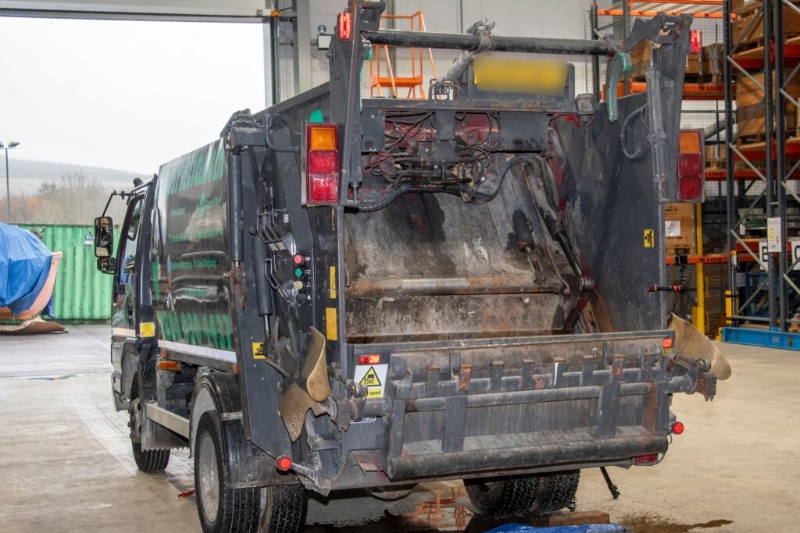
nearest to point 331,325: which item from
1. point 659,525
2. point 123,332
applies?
point 659,525

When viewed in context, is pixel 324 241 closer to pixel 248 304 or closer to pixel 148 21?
pixel 248 304

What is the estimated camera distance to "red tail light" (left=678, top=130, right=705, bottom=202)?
213 inches

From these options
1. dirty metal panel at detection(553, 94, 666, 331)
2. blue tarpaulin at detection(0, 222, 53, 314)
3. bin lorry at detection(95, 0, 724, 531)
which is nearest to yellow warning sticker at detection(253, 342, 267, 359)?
bin lorry at detection(95, 0, 724, 531)

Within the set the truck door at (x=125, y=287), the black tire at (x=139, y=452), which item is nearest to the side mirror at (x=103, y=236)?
the truck door at (x=125, y=287)

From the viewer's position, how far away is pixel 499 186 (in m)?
6.25

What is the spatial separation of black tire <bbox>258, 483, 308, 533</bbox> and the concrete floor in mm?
900

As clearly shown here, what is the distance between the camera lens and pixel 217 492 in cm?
609

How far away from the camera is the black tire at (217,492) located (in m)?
5.78

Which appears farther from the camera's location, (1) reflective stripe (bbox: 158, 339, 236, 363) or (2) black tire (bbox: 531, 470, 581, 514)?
(2) black tire (bbox: 531, 470, 581, 514)

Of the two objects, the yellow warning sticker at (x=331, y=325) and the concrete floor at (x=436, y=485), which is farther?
the concrete floor at (x=436, y=485)

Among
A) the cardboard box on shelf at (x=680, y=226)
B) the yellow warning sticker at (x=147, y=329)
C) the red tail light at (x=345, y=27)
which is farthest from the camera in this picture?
the cardboard box on shelf at (x=680, y=226)

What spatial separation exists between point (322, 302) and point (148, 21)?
700 inches

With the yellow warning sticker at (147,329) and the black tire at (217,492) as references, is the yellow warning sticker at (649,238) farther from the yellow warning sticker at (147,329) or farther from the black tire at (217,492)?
the yellow warning sticker at (147,329)

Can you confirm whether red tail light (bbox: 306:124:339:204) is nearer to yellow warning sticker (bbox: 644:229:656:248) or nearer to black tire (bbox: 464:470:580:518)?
yellow warning sticker (bbox: 644:229:656:248)
